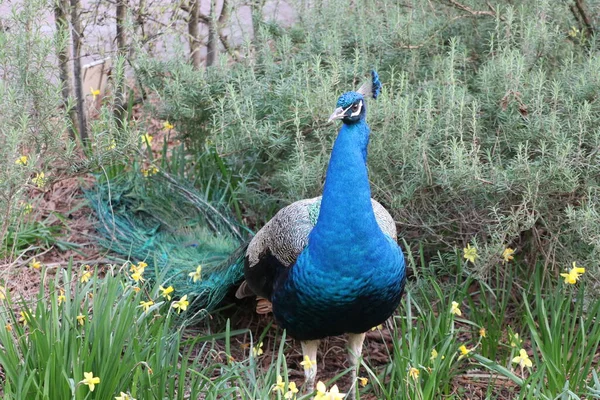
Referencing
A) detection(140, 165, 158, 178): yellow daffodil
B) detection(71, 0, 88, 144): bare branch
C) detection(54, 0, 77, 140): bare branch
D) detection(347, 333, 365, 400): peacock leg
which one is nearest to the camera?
detection(347, 333, 365, 400): peacock leg

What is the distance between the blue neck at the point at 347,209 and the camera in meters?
2.90

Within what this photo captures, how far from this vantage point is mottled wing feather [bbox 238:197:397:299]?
3146mm

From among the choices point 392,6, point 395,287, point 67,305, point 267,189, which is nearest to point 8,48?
A: point 67,305

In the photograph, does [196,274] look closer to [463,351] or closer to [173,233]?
[173,233]

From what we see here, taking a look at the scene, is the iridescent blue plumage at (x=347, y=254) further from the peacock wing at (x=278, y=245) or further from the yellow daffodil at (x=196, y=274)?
the yellow daffodil at (x=196, y=274)

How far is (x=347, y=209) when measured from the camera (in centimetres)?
290

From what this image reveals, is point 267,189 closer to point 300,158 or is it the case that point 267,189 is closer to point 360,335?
point 300,158

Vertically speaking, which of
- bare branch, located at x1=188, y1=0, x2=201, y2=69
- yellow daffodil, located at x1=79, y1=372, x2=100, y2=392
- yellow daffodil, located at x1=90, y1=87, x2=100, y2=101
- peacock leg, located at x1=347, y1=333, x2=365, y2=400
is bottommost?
peacock leg, located at x1=347, y1=333, x2=365, y2=400

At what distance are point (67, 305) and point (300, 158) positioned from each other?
1153mm

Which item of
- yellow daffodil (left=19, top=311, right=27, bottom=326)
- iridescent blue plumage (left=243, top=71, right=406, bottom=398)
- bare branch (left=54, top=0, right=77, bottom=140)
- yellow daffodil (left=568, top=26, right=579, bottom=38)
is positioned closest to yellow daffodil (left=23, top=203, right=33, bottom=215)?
bare branch (left=54, top=0, right=77, bottom=140)

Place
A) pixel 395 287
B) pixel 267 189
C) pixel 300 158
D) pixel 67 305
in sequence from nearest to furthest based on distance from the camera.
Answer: pixel 67 305, pixel 395 287, pixel 300 158, pixel 267 189

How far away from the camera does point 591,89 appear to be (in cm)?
339

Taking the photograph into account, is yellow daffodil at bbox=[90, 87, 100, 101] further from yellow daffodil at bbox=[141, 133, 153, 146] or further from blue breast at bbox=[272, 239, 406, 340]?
blue breast at bbox=[272, 239, 406, 340]

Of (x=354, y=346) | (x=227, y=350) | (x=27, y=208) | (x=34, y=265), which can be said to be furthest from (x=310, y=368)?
(x=27, y=208)
